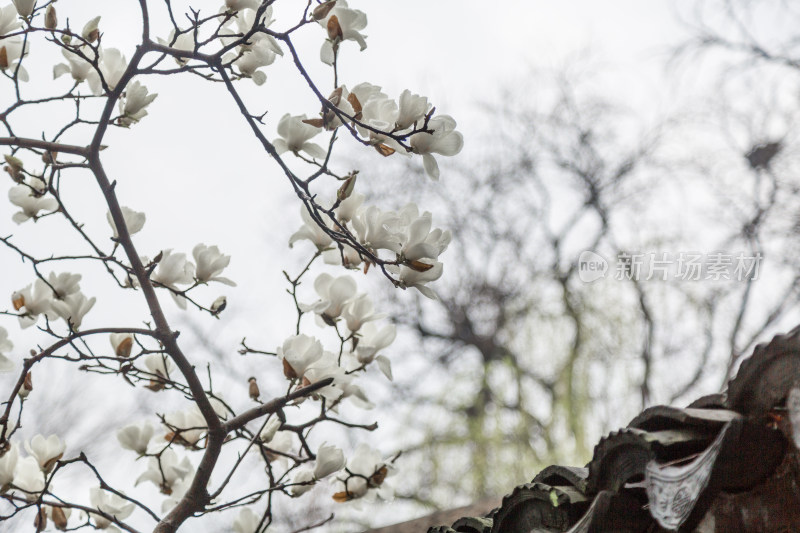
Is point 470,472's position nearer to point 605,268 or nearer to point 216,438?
point 605,268

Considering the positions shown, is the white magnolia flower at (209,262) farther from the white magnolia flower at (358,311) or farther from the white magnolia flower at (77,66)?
the white magnolia flower at (77,66)

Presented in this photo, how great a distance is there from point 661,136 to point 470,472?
3.78 meters

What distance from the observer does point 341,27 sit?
1.25 meters

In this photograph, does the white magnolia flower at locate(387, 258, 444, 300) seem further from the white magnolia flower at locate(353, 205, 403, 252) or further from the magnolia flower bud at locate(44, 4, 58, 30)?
the magnolia flower bud at locate(44, 4, 58, 30)

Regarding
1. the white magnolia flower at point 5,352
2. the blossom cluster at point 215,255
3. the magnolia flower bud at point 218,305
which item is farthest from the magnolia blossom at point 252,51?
the white magnolia flower at point 5,352

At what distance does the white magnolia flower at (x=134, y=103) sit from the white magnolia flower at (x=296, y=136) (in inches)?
11.4

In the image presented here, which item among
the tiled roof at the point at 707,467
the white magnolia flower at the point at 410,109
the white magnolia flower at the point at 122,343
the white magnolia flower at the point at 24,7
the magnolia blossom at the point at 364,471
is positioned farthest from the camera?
the magnolia blossom at the point at 364,471

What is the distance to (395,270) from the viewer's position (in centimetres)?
133

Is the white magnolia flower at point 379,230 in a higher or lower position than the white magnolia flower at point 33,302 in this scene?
lower

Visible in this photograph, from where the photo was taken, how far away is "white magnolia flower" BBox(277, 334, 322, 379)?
1.31 meters

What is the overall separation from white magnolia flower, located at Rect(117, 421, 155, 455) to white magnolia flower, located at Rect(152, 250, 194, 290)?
0.33 metres

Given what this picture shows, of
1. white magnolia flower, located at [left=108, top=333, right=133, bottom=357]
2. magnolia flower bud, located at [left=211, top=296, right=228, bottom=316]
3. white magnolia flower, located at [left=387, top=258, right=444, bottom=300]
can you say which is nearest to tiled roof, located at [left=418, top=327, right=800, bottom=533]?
white magnolia flower, located at [left=387, top=258, right=444, bottom=300]

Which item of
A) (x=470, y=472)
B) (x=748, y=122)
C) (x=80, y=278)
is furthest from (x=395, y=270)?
(x=748, y=122)

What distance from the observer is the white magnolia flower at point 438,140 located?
123cm
